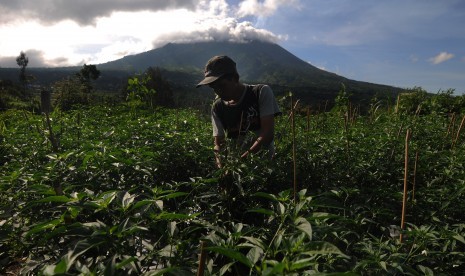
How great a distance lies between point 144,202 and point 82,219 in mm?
471

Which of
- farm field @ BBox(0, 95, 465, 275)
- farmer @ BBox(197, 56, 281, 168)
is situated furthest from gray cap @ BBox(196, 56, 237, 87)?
farm field @ BBox(0, 95, 465, 275)

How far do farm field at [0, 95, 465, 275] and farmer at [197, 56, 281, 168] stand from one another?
38 cm

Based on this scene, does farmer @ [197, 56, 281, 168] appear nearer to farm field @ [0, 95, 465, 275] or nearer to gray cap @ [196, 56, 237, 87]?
gray cap @ [196, 56, 237, 87]

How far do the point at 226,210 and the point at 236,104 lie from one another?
176 cm

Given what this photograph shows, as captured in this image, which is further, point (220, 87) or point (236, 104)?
point (236, 104)

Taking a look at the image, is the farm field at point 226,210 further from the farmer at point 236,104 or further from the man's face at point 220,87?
the man's face at point 220,87

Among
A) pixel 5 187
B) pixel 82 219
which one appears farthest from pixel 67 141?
pixel 82 219

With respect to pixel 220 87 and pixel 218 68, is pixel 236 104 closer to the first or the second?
pixel 220 87

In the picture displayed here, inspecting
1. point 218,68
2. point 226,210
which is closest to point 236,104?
point 218,68

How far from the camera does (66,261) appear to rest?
3.72 ft

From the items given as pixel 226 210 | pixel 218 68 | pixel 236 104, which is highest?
pixel 218 68

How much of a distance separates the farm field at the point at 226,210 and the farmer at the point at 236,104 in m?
0.38

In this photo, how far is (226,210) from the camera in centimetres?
215

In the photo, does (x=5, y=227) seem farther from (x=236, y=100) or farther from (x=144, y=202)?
(x=236, y=100)
